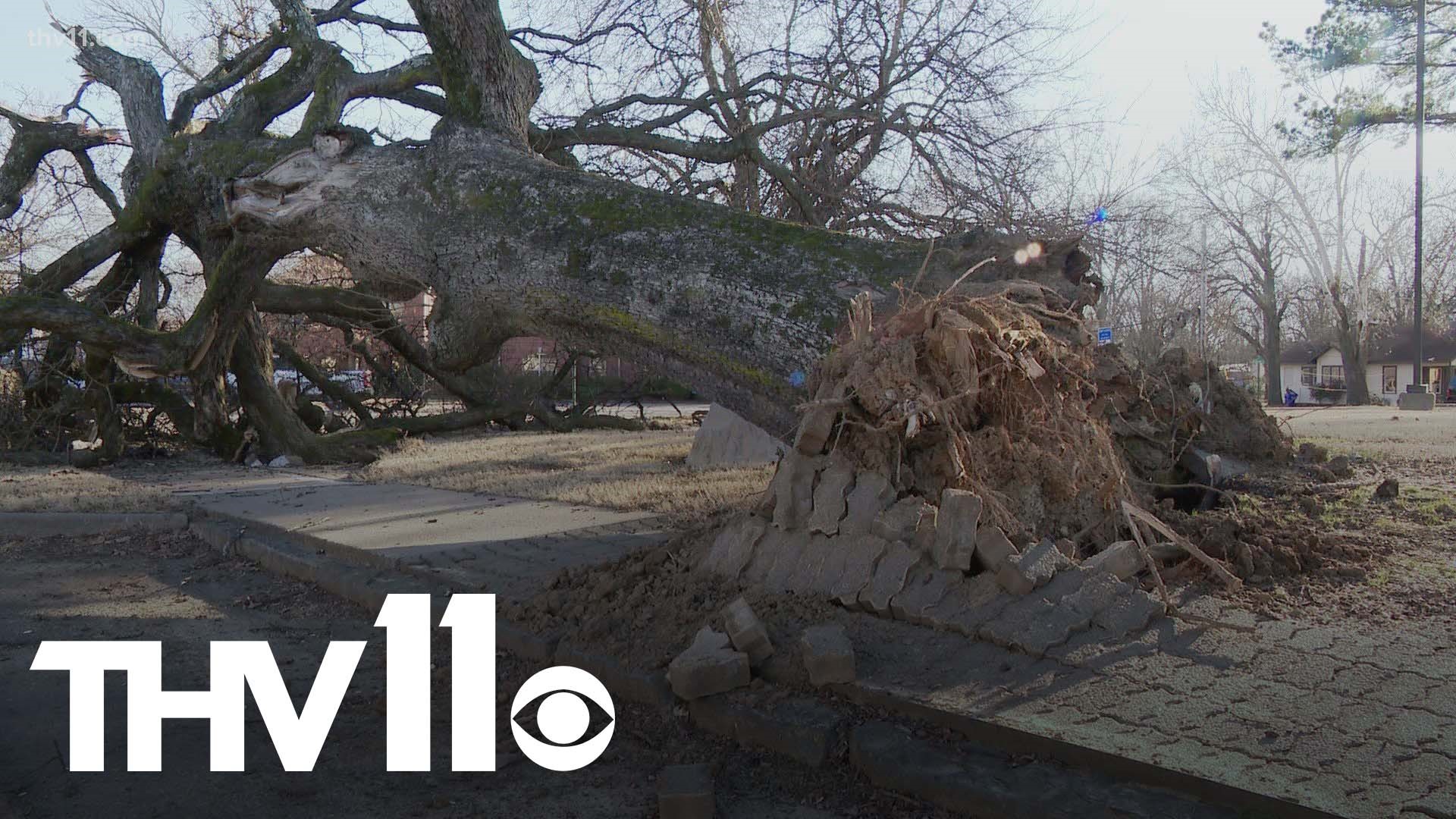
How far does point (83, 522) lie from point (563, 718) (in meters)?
6.45

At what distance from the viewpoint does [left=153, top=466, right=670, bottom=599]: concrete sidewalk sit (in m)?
5.82

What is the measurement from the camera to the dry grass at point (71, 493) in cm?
873

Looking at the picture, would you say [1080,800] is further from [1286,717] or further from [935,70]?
[935,70]

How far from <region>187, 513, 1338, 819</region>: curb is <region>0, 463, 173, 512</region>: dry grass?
598 centimetres

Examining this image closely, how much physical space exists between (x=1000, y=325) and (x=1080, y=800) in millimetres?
2247

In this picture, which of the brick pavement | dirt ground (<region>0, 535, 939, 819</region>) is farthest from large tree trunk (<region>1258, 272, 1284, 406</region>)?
dirt ground (<region>0, 535, 939, 819</region>)

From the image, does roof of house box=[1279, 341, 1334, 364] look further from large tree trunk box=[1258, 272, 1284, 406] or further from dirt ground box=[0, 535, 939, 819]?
dirt ground box=[0, 535, 939, 819]

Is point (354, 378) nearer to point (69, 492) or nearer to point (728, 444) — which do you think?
point (69, 492)

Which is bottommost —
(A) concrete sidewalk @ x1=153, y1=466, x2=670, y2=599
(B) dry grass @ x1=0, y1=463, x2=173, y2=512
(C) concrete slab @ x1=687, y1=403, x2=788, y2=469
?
(A) concrete sidewalk @ x1=153, y1=466, x2=670, y2=599

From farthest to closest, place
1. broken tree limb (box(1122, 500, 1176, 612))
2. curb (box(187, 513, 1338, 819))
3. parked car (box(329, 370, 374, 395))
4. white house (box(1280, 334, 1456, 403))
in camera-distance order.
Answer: white house (box(1280, 334, 1456, 403)) < parked car (box(329, 370, 374, 395)) < broken tree limb (box(1122, 500, 1176, 612)) < curb (box(187, 513, 1338, 819))

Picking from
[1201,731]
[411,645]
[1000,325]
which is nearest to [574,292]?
[411,645]

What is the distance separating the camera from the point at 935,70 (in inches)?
416

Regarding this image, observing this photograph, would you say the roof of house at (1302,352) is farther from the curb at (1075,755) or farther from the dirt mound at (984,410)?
the curb at (1075,755)

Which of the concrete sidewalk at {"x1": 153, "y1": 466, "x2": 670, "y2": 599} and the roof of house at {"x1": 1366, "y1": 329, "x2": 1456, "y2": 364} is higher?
the roof of house at {"x1": 1366, "y1": 329, "x2": 1456, "y2": 364}
